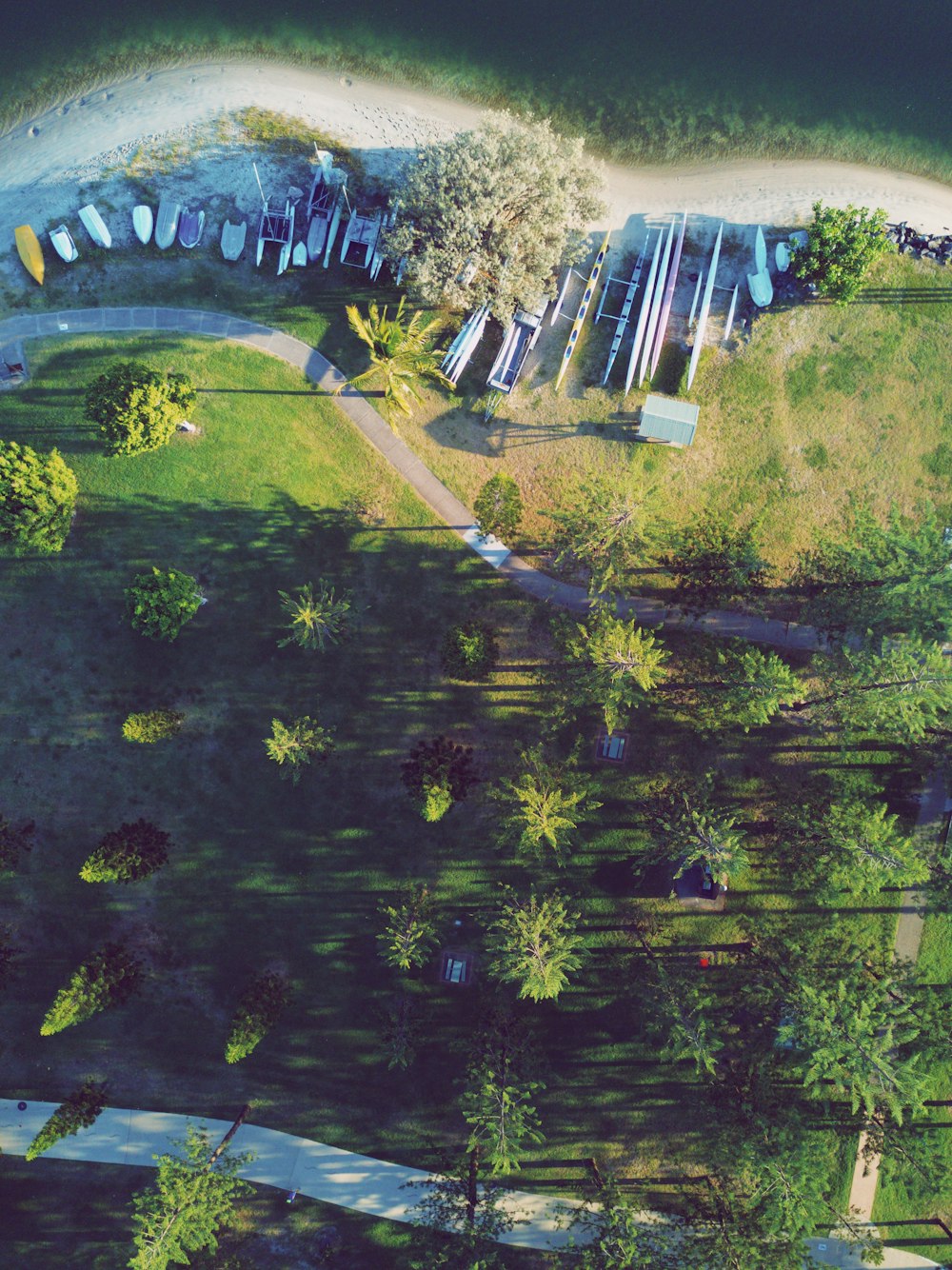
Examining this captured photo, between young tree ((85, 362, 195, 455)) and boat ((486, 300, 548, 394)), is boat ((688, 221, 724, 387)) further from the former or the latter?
young tree ((85, 362, 195, 455))

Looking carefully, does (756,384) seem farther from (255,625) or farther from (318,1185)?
(318,1185)

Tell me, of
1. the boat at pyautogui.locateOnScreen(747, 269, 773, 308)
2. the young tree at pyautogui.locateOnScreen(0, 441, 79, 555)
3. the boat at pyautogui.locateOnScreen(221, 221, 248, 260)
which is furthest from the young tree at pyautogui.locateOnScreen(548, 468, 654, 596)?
the young tree at pyautogui.locateOnScreen(0, 441, 79, 555)

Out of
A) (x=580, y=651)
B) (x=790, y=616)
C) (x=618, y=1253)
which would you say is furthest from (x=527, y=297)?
(x=618, y=1253)

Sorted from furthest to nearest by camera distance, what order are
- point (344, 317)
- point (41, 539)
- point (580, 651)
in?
point (344, 317) → point (41, 539) → point (580, 651)

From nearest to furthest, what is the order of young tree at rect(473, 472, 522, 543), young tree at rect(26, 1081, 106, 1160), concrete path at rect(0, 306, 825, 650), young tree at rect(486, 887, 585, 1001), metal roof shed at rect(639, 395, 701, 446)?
young tree at rect(486, 887, 585, 1001)
young tree at rect(26, 1081, 106, 1160)
young tree at rect(473, 472, 522, 543)
metal roof shed at rect(639, 395, 701, 446)
concrete path at rect(0, 306, 825, 650)

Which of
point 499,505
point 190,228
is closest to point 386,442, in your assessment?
point 499,505

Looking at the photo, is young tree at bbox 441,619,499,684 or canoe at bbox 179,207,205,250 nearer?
young tree at bbox 441,619,499,684

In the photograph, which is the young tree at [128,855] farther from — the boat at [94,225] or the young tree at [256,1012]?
the boat at [94,225]
